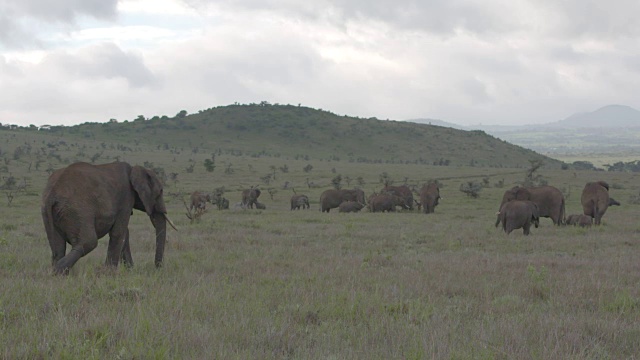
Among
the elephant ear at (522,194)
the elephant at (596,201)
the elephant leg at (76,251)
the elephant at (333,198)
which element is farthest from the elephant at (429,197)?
the elephant leg at (76,251)

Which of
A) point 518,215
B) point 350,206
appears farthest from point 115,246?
point 350,206

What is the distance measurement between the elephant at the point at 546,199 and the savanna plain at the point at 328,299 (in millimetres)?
3876

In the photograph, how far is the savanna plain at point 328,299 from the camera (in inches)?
213

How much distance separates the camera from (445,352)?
17.4ft

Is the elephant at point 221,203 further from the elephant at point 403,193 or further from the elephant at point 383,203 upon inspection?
the elephant at point 403,193

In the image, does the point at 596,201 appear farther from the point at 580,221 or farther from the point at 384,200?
the point at 384,200

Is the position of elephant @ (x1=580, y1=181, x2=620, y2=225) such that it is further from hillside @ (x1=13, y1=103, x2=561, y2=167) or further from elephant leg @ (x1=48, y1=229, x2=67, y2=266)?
hillside @ (x1=13, y1=103, x2=561, y2=167)

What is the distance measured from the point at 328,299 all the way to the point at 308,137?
10007 cm

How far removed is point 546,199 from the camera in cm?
2055

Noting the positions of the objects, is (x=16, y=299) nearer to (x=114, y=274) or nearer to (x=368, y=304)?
(x=114, y=274)

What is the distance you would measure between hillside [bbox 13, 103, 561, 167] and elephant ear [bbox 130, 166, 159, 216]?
7456 centimetres

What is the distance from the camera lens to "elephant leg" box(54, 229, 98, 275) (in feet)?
27.4

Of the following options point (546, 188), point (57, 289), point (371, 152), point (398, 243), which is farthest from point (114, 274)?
point (371, 152)

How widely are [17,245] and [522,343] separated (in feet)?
35.9
